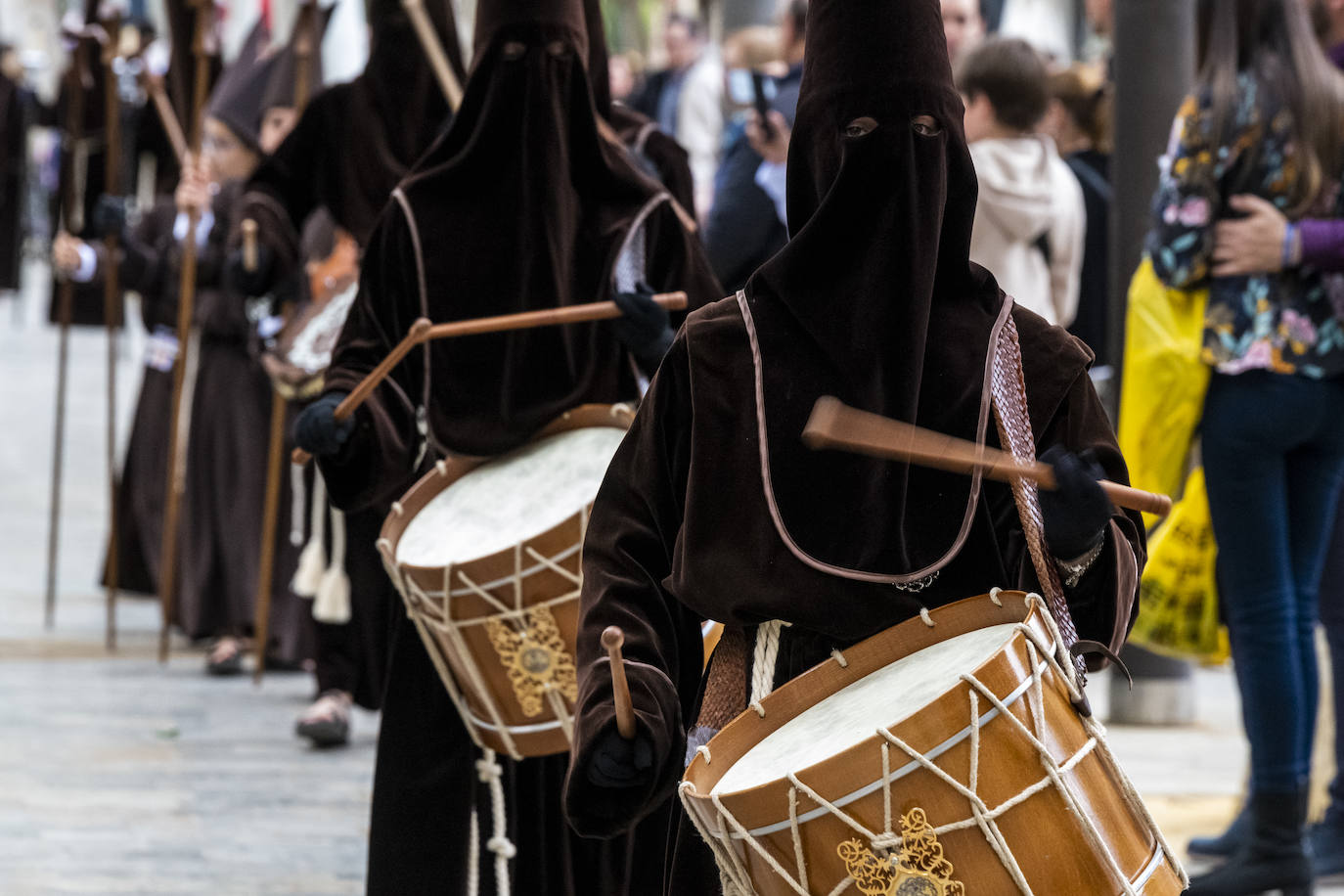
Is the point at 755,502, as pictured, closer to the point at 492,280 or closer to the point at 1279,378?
the point at 492,280

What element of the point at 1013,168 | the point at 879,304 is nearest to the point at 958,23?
the point at 1013,168

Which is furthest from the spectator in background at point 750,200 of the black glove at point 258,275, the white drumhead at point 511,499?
the white drumhead at point 511,499

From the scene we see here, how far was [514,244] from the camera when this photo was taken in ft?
12.6

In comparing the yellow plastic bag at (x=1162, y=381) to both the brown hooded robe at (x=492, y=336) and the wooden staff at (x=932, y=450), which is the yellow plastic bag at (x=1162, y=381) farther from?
the wooden staff at (x=932, y=450)

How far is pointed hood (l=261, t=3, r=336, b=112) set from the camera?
733 centimetres

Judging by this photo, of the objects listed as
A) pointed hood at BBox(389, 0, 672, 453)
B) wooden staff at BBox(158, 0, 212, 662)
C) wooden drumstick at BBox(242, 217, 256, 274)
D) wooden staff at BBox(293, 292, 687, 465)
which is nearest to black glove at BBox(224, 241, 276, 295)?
wooden drumstick at BBox(242, 217, 256, 274)

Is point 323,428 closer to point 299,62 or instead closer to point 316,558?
point 316,558

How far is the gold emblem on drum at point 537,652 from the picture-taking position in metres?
3.34

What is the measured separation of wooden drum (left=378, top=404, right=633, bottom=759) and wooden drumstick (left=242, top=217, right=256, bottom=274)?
3.19 metres

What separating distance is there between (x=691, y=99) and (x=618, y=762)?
27.9 feet

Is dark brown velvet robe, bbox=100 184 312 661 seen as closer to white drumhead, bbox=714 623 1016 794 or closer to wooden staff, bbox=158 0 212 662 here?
wooden staff, bbox=158 0 212 662

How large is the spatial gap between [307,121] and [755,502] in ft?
11.1

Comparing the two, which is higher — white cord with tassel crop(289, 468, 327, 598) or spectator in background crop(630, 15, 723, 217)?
spectator in background crop(630, 15, 723, 217)

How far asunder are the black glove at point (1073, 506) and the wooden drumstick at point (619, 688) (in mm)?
544
